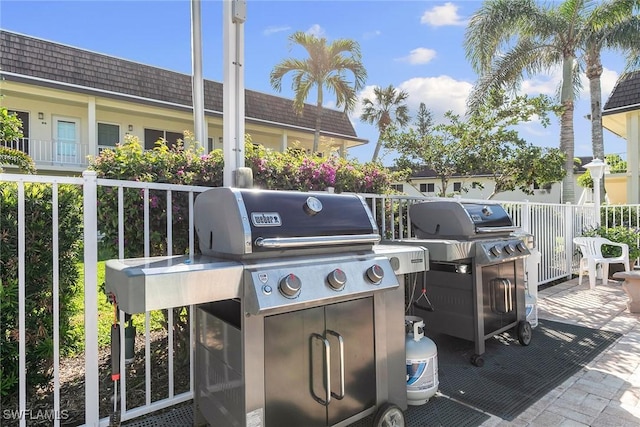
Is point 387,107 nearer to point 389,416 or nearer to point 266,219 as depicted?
point 389,416

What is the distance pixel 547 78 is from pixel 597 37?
1462 mm

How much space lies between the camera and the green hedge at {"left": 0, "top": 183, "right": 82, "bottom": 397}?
2.09 meters

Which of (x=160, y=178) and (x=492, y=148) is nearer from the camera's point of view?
(x=160, y=178)

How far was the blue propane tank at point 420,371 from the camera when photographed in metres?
2.43

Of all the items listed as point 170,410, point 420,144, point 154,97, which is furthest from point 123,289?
point 154,97

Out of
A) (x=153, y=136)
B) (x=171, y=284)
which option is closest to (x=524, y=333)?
(x=171, y=284)

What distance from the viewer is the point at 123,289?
1.40 metres

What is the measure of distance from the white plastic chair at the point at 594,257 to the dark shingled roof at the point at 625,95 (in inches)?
294

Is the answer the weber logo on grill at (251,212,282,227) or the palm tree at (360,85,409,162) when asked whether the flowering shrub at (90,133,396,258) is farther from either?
the palm tree at (360,85,409,162)

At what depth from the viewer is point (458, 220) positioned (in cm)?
318

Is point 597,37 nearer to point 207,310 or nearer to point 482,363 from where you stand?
point 482,363

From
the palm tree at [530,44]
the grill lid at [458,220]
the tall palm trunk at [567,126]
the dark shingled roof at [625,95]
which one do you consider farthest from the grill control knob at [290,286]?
the dark shingled roof at [625,95]

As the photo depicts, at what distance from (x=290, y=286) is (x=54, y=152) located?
41.5ft

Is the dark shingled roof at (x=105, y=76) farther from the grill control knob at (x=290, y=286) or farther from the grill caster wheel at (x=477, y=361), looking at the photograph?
the grill caster wheel at (x=477, y=361)
